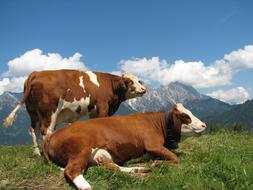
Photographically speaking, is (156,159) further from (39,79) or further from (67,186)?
(39,79)

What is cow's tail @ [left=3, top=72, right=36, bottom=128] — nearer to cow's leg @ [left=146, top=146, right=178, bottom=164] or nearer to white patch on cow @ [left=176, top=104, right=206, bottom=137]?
cow's leg @ [left=146, top=146, right=178, bottom=164]

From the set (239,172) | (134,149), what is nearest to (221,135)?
(134,149)

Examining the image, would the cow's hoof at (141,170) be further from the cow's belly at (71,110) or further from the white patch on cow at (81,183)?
the cow's belly at (71,110)

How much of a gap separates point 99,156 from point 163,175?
1.81 metres

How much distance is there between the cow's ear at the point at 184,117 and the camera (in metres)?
13.2

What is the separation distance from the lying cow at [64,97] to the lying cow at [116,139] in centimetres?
258

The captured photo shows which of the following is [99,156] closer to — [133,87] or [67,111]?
[67,111]

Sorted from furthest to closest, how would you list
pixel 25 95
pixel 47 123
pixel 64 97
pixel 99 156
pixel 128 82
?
1. pixel 128 82
2. pixel 64 97
3. pixel 25 95
4. pixel 47 123
5. pixel 99 156

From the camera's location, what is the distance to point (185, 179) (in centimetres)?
909

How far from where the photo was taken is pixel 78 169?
9.74 m

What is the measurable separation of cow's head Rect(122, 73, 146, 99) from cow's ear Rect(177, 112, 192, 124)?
612 cm

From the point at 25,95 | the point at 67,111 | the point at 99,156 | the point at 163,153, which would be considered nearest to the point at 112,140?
the point at 99,156

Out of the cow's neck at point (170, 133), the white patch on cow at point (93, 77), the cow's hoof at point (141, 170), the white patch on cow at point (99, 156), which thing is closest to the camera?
the cow's hoof at point (141, 170)

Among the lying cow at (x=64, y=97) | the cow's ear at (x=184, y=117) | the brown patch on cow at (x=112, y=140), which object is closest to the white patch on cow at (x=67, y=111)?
the lying cow at (x=64, y=97)
